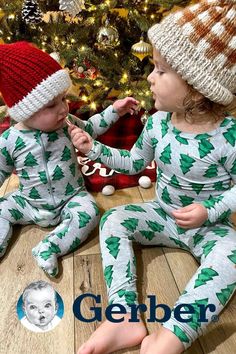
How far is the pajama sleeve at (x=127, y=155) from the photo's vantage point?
3.05 feet

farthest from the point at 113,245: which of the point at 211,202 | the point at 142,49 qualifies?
the point at 142,49

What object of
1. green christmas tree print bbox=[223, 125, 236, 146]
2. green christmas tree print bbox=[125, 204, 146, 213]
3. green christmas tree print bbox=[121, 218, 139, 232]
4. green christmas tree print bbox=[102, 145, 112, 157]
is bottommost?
green christmas tree print bbox=[125, 204, 146, 213]

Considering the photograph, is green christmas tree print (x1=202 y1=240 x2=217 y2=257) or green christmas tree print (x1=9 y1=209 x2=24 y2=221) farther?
green christmas tree print (x1=9 y1=209 x2=24 y2=221)

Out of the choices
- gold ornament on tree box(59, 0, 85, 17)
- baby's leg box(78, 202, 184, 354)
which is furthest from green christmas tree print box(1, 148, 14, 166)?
gold ornament on tree box(59, 0, 85, 17)

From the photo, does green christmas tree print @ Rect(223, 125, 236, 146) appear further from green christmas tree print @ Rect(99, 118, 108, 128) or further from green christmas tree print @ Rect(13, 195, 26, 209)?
green christmas tree print @ Rect(13, 195, 26, 209)

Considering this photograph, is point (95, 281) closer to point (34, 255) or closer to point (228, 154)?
point (34, 255)

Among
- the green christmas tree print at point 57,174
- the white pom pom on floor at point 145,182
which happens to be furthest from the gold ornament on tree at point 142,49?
the green christmas tree print at point 57,174

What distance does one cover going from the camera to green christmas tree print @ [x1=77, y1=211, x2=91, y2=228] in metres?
0.99

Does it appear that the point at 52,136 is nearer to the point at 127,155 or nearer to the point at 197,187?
the point at 127,155

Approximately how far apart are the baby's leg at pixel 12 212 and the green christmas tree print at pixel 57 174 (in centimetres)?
14

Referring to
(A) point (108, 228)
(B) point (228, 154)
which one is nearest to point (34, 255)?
(A) point (108, 228)

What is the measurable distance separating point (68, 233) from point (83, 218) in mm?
59

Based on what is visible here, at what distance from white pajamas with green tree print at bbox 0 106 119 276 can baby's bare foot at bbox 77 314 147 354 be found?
0.77 feet

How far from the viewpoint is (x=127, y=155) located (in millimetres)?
981
